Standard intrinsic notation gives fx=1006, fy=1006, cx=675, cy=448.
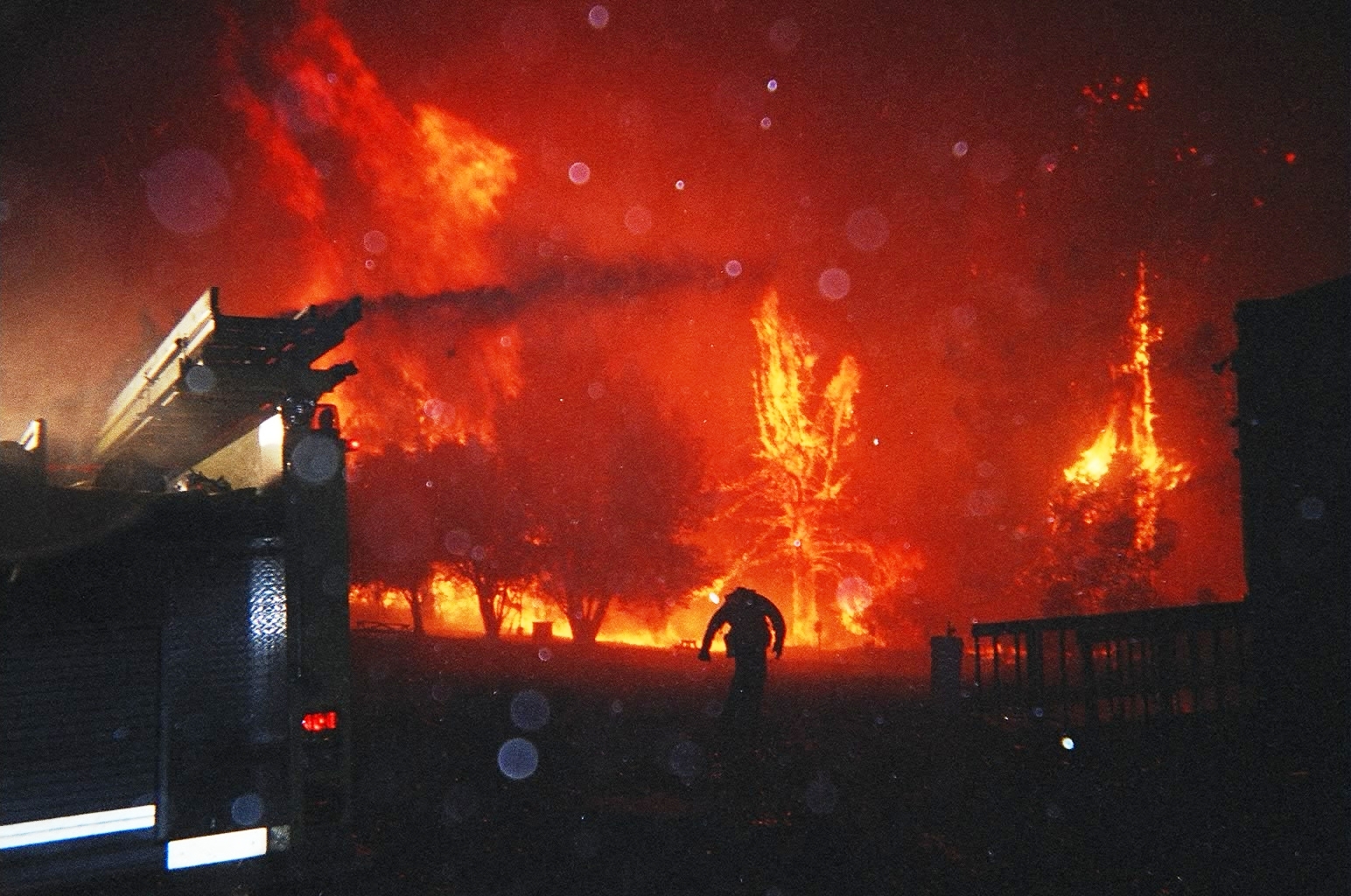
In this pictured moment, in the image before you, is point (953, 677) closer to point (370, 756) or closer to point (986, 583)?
point (370, 756)

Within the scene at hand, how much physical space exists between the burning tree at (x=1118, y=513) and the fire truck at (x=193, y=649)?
117 ft

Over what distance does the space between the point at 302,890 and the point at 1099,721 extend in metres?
9.00

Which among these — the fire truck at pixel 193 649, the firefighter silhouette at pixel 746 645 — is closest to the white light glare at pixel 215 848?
the fire truck at pixel 193 649

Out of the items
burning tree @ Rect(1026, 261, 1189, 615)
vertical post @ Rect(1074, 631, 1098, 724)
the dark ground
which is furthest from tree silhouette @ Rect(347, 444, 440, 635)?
vertical post @ Rect(1074, 631, 1098, 724)

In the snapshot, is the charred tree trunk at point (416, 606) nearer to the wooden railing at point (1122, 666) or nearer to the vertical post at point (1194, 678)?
the wooden railing at point (1122, 666)

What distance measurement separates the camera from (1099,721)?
1152 cm

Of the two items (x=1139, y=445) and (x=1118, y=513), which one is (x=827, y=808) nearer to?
(x=1118, y=513)

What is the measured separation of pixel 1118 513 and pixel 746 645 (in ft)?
107

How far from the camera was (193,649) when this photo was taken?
558 cm

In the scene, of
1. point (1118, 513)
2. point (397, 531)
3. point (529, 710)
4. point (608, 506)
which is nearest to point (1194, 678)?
point (529, 710)

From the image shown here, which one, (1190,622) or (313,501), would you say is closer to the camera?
(313,501)

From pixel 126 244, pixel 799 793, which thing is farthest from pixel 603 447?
pixel 799 793

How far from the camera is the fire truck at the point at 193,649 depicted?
5.18 meters

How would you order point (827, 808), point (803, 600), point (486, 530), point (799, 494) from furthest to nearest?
1. point (803, 600)
2. point (799, 494)
3. point (486, 530)
4. point (827, 808)
